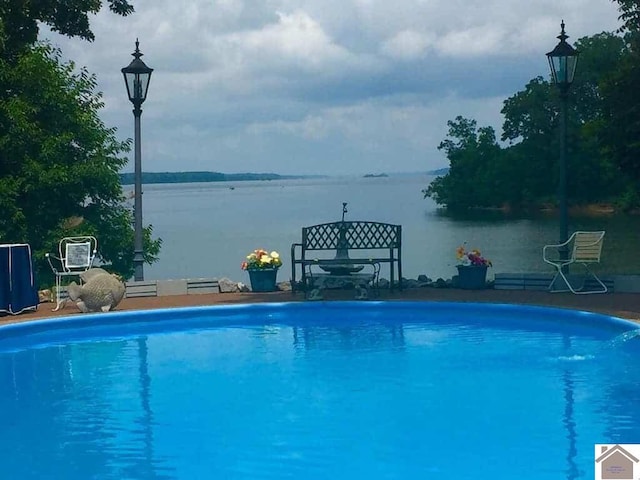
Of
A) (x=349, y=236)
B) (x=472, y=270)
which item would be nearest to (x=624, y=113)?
(x=472, y=270)

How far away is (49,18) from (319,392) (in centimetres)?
873

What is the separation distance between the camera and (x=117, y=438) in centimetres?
564

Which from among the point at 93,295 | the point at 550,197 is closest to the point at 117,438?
the point at 93,295

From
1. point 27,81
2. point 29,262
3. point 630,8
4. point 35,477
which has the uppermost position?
point 630,8

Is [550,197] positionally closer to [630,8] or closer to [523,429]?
[630,8]

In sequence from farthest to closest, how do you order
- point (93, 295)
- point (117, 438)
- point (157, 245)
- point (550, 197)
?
Result: point (550, 197) → point (157, 245) → point (93, 295) → point (117, 438)

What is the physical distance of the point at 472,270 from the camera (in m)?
11.4

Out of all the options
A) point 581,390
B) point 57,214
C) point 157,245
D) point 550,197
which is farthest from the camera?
point 550,197

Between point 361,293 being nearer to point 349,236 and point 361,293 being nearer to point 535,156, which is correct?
point 349,236

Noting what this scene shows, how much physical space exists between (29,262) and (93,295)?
795 mm

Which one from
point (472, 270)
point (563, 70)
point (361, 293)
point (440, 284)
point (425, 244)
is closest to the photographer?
point (361, 293)

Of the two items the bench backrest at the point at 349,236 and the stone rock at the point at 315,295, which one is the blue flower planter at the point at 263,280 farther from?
the stone rock at the point at 315,295

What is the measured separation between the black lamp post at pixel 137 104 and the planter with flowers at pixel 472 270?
4055 mm

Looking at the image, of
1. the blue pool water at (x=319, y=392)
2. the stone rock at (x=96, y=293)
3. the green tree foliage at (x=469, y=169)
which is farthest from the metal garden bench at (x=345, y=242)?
the green tree foliage at (x=469, y=169)
